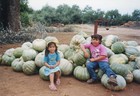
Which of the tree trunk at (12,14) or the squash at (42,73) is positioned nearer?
the squash at (42,73)

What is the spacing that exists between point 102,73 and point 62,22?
19.5 metres

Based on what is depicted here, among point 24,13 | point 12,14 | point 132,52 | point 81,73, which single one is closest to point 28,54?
point 81,73

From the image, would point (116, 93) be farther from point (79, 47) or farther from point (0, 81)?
point (0, 81)

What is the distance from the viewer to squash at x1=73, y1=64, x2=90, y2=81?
551 centimetres

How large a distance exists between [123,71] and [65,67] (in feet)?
4.23

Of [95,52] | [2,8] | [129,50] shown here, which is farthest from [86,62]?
[2,8]

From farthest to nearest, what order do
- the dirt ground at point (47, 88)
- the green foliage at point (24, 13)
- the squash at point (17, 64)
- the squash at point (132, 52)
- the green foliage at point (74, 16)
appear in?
the green foliage at point (74, 16) → the green foliage at point (24, 13) → the squash at point (17, 64) → the squash at point (132, 52) → the dirt ground at point (47, 88)

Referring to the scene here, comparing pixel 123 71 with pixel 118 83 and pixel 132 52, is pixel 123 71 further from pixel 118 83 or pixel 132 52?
pixel 132 52

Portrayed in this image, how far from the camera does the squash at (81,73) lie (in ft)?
18.1

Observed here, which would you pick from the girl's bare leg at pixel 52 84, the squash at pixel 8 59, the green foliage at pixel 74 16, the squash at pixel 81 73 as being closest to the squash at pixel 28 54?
the squash at pixel 8 59

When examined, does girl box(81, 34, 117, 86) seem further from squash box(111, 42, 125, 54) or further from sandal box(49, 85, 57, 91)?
sandal box(49, 85, 57, 91)

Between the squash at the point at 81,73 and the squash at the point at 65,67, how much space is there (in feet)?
0.58

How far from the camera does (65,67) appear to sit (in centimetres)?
571

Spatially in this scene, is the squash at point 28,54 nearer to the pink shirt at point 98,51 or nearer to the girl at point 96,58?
the girl at point 96,58
